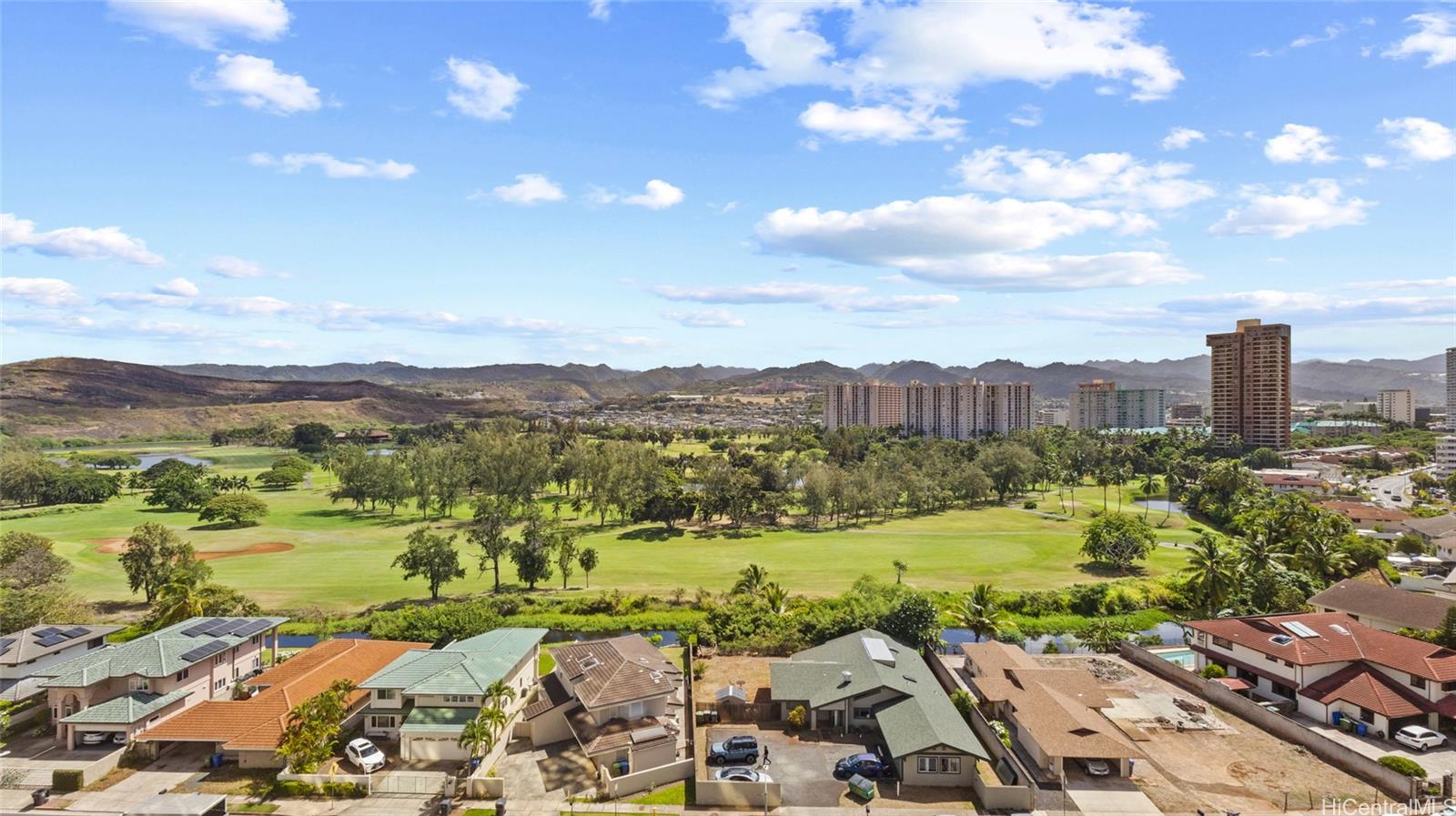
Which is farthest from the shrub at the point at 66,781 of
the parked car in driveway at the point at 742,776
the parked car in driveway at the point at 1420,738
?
the parked car in driveway at the point at 1420,738

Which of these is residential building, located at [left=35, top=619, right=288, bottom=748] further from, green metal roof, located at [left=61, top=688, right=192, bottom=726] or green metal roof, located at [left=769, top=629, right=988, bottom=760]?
green metal roof, located at [left=769, top=629, right=988, bottom=760]

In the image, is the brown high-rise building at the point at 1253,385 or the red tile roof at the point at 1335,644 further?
the brown high-rise building at the point at 1253,385

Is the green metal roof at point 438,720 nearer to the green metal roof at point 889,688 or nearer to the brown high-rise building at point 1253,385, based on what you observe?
the green metal roof at point 889,688

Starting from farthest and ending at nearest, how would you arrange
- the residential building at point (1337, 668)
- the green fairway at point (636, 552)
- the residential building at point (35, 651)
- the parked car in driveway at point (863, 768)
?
the green fairway at point (636, 552) < the residential building at point (35, 651) < the residential building at point (1337, 668) < the parked car in driveway at point (863, 768)

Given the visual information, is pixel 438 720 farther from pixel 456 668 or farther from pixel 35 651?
pixel 35 651

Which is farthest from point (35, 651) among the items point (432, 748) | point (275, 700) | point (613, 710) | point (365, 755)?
point (613, 710)
